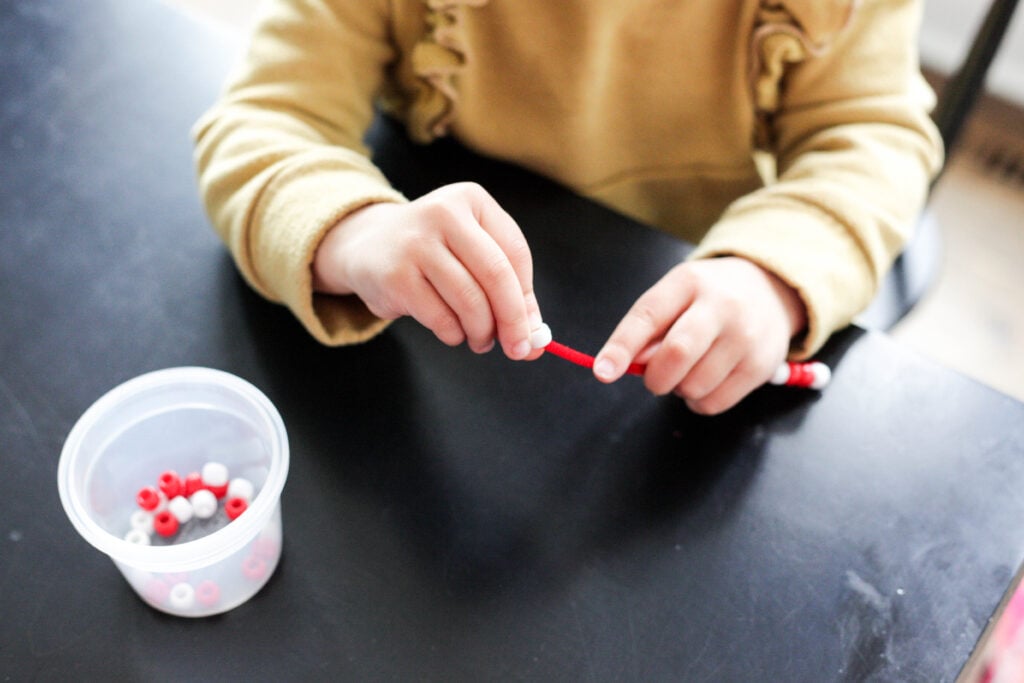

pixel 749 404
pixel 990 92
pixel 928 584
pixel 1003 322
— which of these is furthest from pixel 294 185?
pixel 990 92

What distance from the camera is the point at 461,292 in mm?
515

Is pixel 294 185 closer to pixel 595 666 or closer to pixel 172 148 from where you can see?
pixel 172 148

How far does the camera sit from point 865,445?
0.56m

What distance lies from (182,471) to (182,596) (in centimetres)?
9

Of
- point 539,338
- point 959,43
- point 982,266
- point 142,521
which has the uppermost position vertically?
point 539,338

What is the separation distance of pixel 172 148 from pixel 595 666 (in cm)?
52

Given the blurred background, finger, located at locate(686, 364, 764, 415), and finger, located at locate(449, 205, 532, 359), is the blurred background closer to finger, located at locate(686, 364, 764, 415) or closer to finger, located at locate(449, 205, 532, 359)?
finger, located at locate(686, 364, 764, 415)

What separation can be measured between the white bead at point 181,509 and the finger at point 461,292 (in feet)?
0.63

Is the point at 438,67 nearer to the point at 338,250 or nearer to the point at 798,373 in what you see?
the point at 338,250

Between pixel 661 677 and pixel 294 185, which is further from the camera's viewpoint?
pixel 294 185

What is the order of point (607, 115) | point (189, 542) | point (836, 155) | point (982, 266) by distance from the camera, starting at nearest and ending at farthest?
1. point (189, 542)
2. point (836, 155)
3. point (607, 115)
4. point (982, 266)

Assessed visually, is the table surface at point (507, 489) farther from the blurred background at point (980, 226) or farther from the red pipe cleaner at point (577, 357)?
the blurred background at point (980, 226)

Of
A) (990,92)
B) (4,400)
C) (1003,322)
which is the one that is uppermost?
(4,400)

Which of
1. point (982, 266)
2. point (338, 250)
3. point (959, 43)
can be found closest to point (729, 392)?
point (338, 250)
